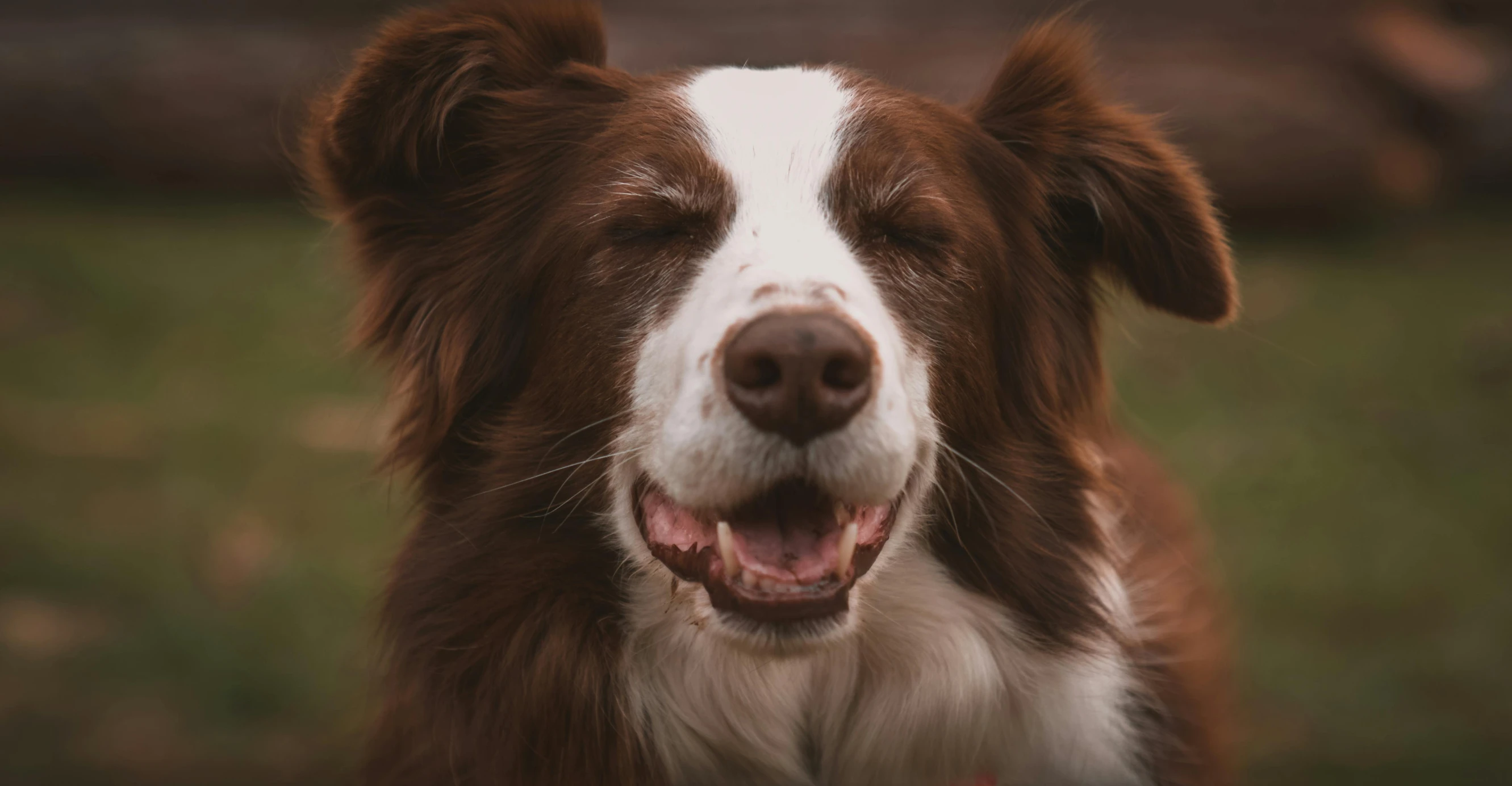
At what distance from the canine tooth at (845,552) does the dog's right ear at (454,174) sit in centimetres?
95

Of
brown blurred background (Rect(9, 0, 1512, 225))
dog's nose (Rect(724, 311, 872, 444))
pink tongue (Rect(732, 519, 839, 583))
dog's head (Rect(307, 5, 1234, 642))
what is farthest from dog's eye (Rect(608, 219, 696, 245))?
brown blurred background (Rect(9, 0, 1512, 225))

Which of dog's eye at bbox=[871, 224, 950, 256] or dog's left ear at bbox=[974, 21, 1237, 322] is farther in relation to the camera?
dog's left ear at bbox=[974, 21, 1237, 322]

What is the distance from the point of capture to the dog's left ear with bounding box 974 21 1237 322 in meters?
3.06

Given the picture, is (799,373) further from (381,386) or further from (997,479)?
(381,386)

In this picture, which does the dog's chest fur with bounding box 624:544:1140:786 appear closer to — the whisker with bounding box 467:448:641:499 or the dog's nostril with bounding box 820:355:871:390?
the whisker with bounding box 467:448:641:499

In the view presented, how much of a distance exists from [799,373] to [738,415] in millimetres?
160

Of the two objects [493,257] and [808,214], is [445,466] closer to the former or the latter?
[493,257]

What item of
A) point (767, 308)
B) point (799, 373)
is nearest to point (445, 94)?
point (767, 308)

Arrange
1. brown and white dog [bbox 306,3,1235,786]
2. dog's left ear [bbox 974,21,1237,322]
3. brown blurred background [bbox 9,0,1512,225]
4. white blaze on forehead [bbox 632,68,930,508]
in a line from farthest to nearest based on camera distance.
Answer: brown blurred background [bbox 9,0,1512,225], dog's left ear [bbox 974,21,1237,322], brown and white dog [bbox 306,3,1235,786], white blaze on forehead [bbox 632,68,930,508]

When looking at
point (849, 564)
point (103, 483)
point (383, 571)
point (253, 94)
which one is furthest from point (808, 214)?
point (253, 94)

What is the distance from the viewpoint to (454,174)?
9.95 feet

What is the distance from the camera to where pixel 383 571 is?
314 cm

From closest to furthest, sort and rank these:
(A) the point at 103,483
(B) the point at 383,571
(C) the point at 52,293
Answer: (B) the point at 383,571 < (A) the point at 103,483 < (C) the point at 52,293

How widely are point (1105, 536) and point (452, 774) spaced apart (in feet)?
5.47
